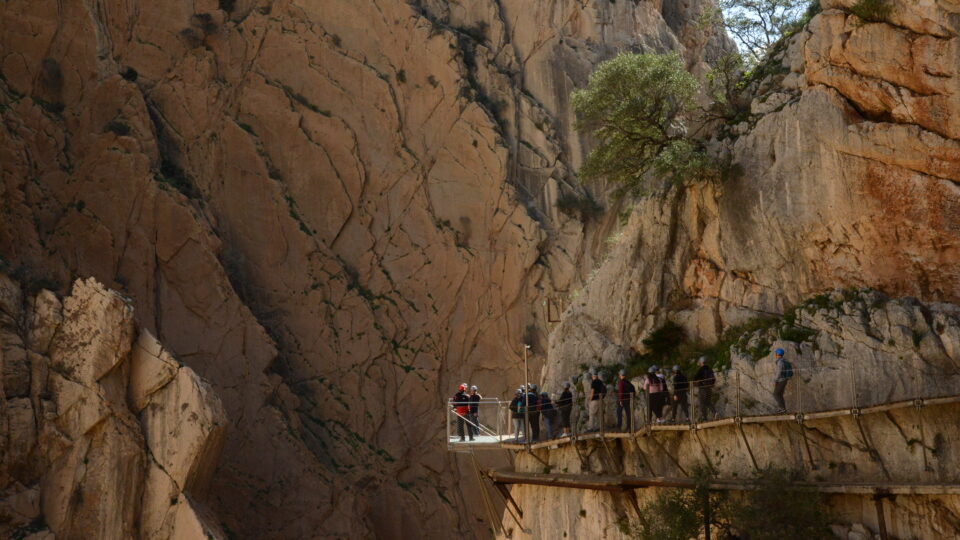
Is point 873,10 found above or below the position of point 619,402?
above

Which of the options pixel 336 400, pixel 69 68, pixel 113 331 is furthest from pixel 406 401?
pixel 69 68

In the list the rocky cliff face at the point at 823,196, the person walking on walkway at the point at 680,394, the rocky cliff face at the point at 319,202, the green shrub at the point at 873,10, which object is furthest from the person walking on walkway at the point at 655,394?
the rocky cliff face at the point at 319,202

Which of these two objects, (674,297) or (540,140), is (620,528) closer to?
(674,297)

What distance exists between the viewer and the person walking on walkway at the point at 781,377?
23.2 meters

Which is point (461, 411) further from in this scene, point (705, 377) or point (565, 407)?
point (705, 377)

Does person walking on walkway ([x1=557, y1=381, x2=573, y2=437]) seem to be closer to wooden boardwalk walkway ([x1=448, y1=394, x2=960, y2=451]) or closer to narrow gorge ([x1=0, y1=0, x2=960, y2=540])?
wooden boardwalk walkway ([x1=448, y1=394, x2=960, y2=451])

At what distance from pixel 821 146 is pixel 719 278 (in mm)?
4435


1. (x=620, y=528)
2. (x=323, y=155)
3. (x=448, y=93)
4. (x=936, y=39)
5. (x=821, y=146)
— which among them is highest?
(x=448, y=93)

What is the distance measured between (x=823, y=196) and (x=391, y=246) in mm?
25639

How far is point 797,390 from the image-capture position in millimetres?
22562

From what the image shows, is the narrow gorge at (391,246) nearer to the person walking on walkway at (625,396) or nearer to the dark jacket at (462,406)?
the person walking on walkway at (625,396)

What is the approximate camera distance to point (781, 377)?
917 inches

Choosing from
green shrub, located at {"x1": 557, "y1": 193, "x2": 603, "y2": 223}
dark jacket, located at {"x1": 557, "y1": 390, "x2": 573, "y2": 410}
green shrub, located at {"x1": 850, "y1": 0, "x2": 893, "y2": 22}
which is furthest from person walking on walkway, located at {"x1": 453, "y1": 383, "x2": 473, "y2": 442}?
green shrub, located at {"x1": 557, "y1": 193, "x2": 603, "y2": 223}

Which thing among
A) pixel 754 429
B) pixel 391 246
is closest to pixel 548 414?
pixel 754 429
